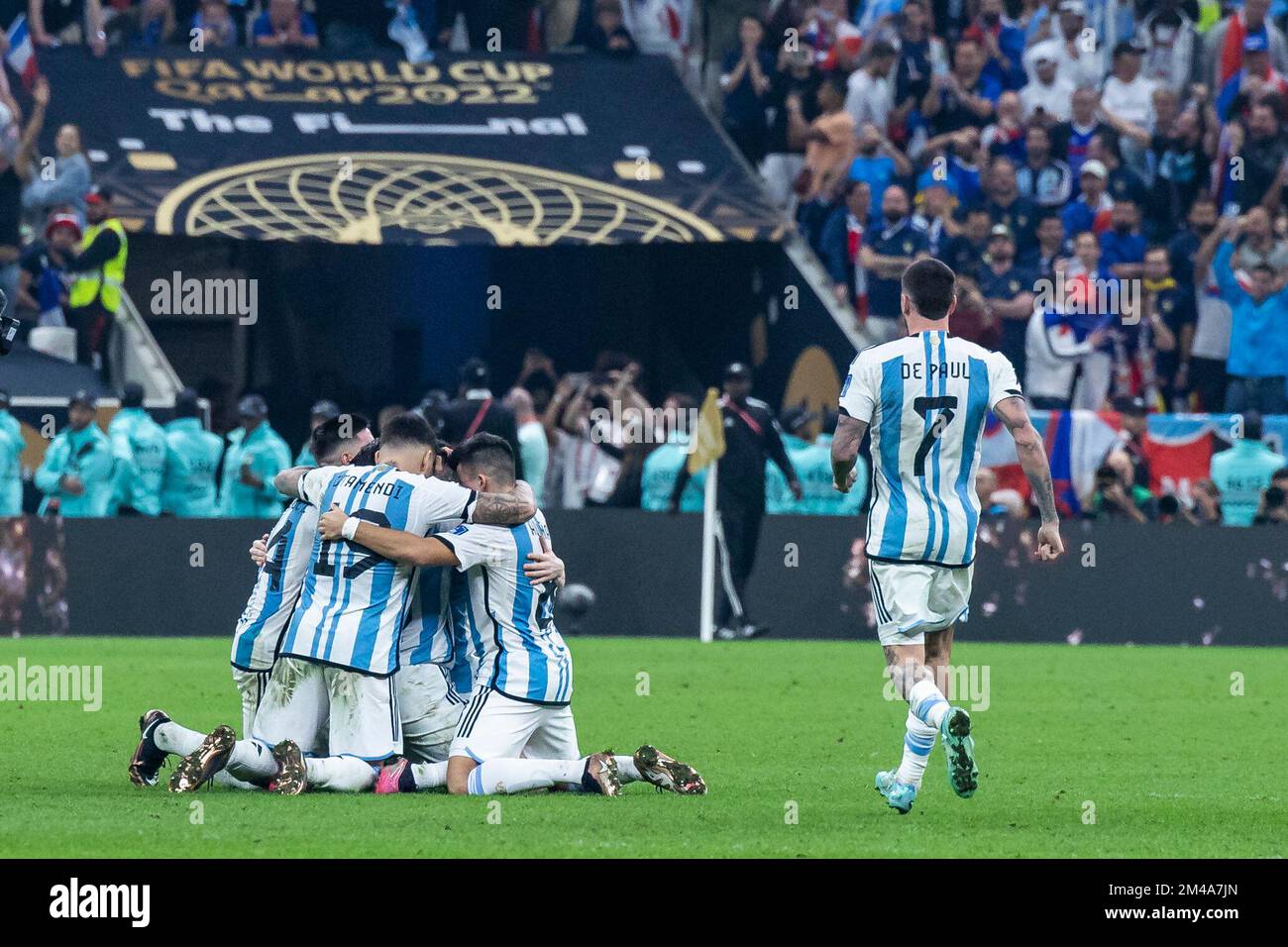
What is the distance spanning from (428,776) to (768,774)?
5.73ft

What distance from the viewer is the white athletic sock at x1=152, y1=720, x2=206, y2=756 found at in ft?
33.6

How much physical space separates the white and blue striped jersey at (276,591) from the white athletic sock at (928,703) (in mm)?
2863

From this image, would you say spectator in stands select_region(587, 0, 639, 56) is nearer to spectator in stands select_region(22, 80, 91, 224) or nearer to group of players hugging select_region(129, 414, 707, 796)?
spectator in stands select_region(22, 80, 91, 224)

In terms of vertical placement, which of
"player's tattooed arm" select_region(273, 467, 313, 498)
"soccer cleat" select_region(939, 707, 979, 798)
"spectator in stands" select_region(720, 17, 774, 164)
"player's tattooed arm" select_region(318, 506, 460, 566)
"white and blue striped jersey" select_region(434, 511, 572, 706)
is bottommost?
"soccer cleat" select_region(939, 707, 979, 798)

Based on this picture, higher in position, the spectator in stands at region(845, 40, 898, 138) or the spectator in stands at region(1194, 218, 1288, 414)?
the spectator in stands at region(845, 40, 898, 138)

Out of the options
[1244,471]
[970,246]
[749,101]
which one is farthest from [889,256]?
[1244,471]

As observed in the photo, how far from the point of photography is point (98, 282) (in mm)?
22500

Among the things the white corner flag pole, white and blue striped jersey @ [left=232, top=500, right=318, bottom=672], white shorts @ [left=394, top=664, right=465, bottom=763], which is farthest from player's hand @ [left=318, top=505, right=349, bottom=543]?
the white corner flag pole

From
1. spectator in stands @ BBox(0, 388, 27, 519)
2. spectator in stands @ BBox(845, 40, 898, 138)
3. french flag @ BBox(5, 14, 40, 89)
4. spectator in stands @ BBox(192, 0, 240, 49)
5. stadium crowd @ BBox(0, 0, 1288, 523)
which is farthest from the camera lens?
spectator in stands @ BBox(192, 0, 240, 49)

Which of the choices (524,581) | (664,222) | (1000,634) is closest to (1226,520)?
(1000,634)

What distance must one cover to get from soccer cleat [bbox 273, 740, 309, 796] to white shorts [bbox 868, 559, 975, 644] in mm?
2495

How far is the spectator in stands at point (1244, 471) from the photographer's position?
21.3 metres
